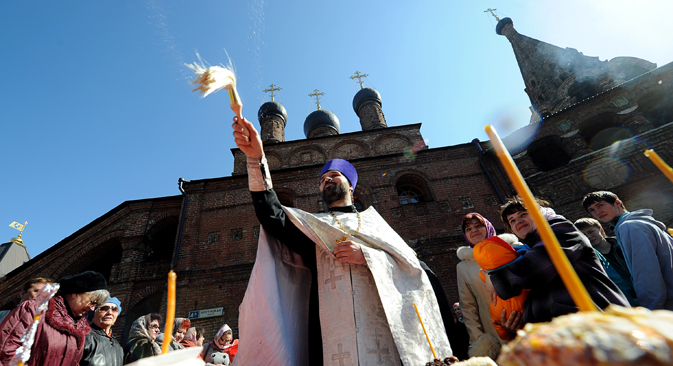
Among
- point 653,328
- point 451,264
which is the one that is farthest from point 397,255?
point 451,264

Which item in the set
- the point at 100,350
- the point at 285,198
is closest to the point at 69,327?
the point at 100,350

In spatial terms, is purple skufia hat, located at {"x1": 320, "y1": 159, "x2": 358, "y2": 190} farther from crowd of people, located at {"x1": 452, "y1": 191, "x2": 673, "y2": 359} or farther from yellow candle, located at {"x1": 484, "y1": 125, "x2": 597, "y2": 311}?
yellow candle, located at {"x1": 484, "y1": 125, "x2": 597, "y2": 311}

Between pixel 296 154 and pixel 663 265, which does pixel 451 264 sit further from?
pixel 296 154

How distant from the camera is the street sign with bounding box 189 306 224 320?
9117 millimetres

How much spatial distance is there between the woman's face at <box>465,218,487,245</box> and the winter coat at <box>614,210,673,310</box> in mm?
1075

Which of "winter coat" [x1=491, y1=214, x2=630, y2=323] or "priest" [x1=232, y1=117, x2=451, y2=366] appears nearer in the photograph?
"winter coat" [x1=491, y1=214, x2=630, y2=323]

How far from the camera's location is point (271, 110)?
64.4ft

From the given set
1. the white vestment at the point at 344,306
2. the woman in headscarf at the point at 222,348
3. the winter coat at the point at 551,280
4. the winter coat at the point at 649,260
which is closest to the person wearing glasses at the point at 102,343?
the white vestment at the point at 344,306

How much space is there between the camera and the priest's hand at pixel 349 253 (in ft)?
6.82

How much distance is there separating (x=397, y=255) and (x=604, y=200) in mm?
2394

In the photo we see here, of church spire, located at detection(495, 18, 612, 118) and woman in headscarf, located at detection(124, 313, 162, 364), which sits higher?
church spire, located at detection(495, 18, 612, 118)

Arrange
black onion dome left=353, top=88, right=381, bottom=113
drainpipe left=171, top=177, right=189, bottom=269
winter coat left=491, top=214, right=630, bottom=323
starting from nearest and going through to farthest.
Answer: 1. winter coat left=491, top=214, right=630, bottom=323
2. drainpipe left=171, top=177, right=189, bottom=269
3. black onion dome left=353, top=88, right=381, bottom=113

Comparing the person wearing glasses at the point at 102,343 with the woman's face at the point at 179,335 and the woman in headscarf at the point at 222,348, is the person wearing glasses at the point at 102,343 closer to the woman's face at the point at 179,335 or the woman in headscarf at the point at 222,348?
the woman's face at the point at 179,335

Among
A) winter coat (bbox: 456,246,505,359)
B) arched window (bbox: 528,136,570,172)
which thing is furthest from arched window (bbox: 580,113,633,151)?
winter coat (bbox: 456,246,505,359)
